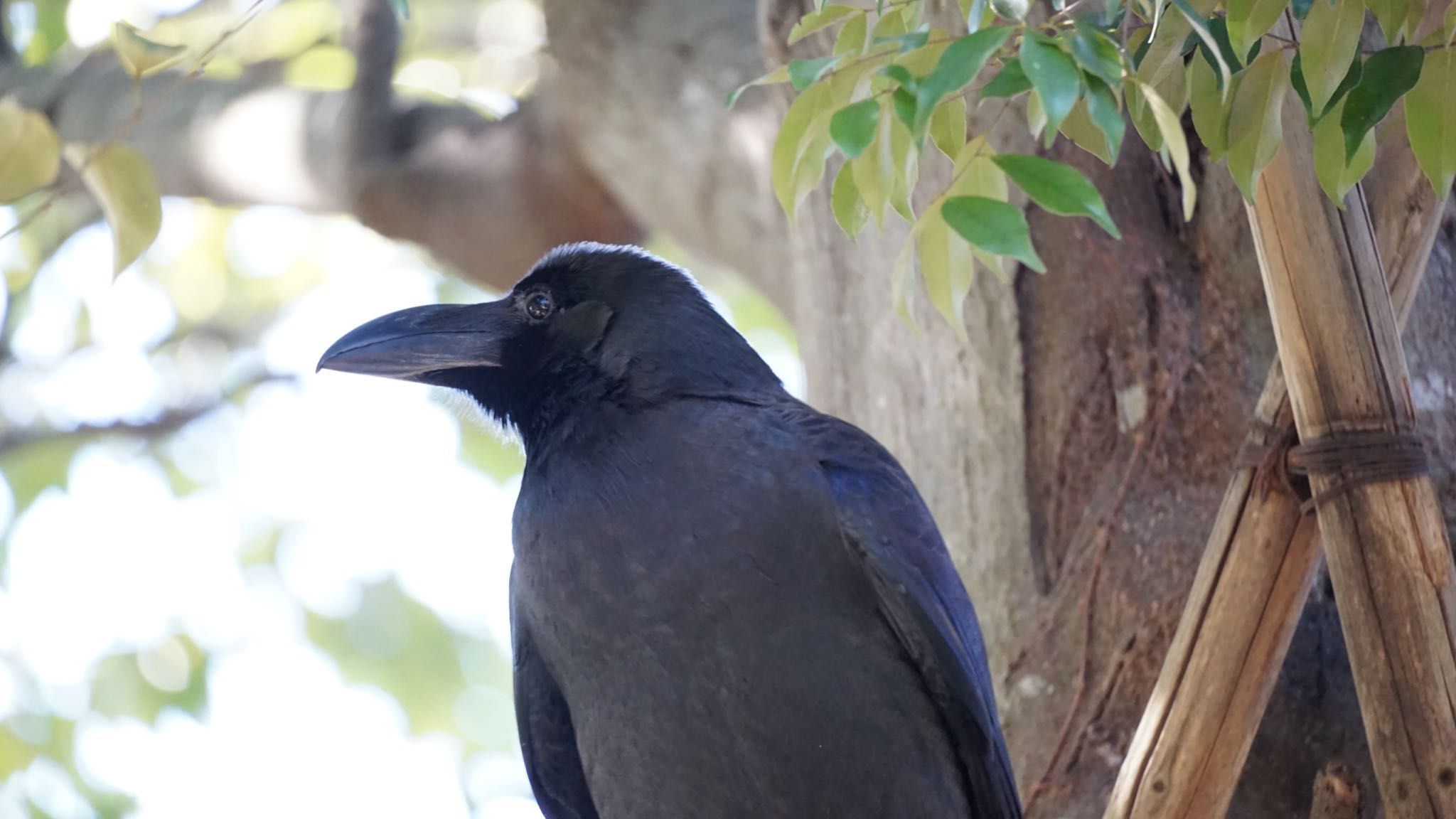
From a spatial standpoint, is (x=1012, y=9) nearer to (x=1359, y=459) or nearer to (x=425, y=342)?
(x=1359, y=459)

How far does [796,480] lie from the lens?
2.30m

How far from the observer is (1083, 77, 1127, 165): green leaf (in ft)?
4.47

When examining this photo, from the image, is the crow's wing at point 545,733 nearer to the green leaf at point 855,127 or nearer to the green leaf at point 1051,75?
the green leaf at point 855,127

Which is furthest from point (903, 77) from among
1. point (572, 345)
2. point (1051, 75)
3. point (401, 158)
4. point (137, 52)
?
point (401, 158)

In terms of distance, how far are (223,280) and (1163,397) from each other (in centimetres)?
550

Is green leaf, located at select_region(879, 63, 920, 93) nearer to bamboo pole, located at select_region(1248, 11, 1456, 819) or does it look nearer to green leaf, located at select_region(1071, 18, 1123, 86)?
green leaf, located at select_region(1071, 18, 1123, 86)

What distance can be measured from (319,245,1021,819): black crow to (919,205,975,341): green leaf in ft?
2.15

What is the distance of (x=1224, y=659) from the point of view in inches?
80.0

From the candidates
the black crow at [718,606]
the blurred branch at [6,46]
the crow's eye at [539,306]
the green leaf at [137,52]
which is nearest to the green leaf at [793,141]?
the black crow at [718,606]

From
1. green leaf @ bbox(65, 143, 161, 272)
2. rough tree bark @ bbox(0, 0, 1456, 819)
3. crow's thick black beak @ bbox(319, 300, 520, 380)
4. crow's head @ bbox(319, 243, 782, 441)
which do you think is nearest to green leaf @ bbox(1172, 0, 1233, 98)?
rough tree bark @ bbox(0, 0, 1456, 819)

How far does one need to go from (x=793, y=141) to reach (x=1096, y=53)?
397mm

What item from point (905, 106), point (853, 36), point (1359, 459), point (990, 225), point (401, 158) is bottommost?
point (1359, 459)

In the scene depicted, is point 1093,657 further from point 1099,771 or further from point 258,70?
point 258,70

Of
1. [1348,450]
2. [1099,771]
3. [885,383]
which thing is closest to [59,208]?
[885,383]
